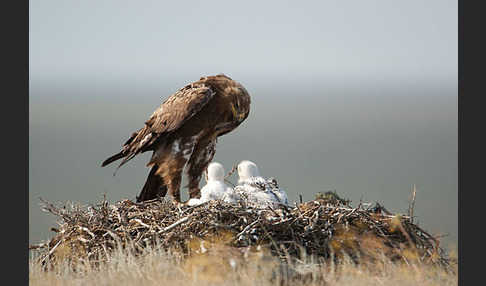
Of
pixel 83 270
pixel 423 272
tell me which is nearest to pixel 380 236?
pixel 423 272

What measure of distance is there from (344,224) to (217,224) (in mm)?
1317

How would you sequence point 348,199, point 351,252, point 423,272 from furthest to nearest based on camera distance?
point 348,199 < point 351,252 < point 423,272

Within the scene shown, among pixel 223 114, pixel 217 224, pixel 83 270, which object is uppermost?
pixel 223 114

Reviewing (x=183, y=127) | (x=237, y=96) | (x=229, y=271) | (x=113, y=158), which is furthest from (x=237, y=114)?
(x=229, y=271)

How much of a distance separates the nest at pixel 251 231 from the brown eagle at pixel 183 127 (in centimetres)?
82

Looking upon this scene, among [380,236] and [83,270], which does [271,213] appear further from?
[83,270]

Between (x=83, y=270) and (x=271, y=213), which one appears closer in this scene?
(x=83, y=270)

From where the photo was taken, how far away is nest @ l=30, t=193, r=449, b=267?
669 cm

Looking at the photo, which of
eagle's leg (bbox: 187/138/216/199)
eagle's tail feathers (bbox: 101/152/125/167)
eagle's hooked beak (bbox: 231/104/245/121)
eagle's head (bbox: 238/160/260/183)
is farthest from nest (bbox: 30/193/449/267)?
eagle's hooked beak (bbox: 231/104/245/121)

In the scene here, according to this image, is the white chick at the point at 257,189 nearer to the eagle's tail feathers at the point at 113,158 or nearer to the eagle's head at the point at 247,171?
the eagle's head at the point at 247,171

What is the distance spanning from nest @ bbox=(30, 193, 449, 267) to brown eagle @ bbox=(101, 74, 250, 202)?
823 mm

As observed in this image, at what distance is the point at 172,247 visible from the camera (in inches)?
261

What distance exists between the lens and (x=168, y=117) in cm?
803

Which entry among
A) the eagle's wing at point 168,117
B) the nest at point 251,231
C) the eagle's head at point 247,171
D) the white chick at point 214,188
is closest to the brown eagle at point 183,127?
the eagle's wing at point 168,117
